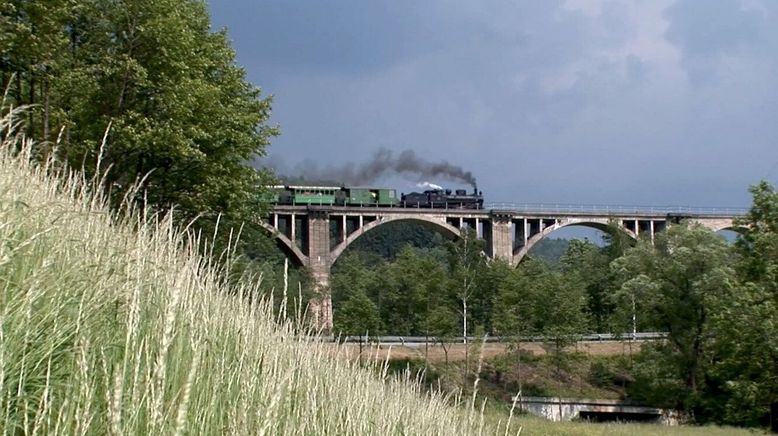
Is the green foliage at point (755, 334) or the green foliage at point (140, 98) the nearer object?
the green foliage at point (140, 98)

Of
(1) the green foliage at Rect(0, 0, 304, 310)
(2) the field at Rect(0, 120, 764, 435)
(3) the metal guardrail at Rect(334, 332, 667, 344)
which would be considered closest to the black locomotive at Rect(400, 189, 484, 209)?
(3) the metal guardrail at Rect(334, 332, 667, 344)

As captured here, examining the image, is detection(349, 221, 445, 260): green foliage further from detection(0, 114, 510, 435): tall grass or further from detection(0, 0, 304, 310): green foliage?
detection(0, 114, 510, 435): tall grass

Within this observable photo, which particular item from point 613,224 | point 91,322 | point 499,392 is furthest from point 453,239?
point 91,322

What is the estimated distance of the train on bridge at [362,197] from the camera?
2191 inches

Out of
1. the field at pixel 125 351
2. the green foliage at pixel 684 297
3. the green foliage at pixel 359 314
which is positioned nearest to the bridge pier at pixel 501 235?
the green foliage at pixel 684 297

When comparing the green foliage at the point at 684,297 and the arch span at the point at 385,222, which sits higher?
the arch span at the point at 385,222

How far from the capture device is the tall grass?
10.2 ft

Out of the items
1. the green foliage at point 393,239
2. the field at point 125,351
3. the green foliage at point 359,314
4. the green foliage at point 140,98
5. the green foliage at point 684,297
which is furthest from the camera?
the green foliage at point 393,239

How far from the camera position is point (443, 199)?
60.0 m

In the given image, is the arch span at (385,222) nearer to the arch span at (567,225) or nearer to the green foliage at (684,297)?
the arch span at (567,225)

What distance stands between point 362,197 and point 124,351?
5314 centimetres

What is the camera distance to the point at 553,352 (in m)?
35.3

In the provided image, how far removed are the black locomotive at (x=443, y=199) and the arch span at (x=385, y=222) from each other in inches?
51.5

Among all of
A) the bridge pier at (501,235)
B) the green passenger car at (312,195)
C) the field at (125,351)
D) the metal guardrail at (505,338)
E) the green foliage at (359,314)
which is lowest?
the metal guardrail at (505,338)
